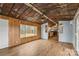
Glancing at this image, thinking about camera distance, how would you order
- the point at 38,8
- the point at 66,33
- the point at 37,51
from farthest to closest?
the point at 66,33 < the point at 37,51 < the point at 38,8

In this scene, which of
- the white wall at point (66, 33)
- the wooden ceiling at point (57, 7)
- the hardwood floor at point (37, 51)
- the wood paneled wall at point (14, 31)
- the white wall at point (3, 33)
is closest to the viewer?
the wooden ceiling at point (57, 7)

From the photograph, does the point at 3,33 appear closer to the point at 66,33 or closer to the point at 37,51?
the point at 37,51

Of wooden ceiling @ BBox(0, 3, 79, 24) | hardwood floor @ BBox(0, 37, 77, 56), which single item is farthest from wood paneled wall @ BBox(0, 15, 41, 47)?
wooden ceiling @ BBox(0, 3, 79, 24)

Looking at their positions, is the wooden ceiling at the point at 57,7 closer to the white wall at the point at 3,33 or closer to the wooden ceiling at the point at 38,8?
the wooden ceiling at the point at 38,8

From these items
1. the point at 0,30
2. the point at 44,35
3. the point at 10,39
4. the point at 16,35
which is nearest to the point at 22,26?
the point at 16,35

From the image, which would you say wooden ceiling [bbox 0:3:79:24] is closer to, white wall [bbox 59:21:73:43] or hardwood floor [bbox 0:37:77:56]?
hardwood floor [bbox 0:37:77:56]

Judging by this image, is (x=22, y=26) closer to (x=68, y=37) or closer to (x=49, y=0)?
(x=68, y=37)

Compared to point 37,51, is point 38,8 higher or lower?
higher

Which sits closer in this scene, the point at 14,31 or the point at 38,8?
the point at 38,8

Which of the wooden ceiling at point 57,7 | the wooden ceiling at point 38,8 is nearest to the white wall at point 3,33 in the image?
the wooden ceiling at point 38,8

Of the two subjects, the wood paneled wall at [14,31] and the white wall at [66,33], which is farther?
the white wall at [66,33]

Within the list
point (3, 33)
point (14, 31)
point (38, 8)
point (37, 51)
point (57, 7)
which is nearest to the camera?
point (57, 7)

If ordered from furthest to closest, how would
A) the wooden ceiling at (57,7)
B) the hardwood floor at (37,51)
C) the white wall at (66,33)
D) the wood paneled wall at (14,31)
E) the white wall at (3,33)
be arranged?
1. the white wall at (66,33)
2. the wood paneled wall at (14,31)
3. the white wall at (3,33)
4. the hardwood floor at (37,51)
5. the wooden ceiling at (57,7)

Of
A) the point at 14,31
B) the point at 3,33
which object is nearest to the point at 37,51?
the point at 3,33
